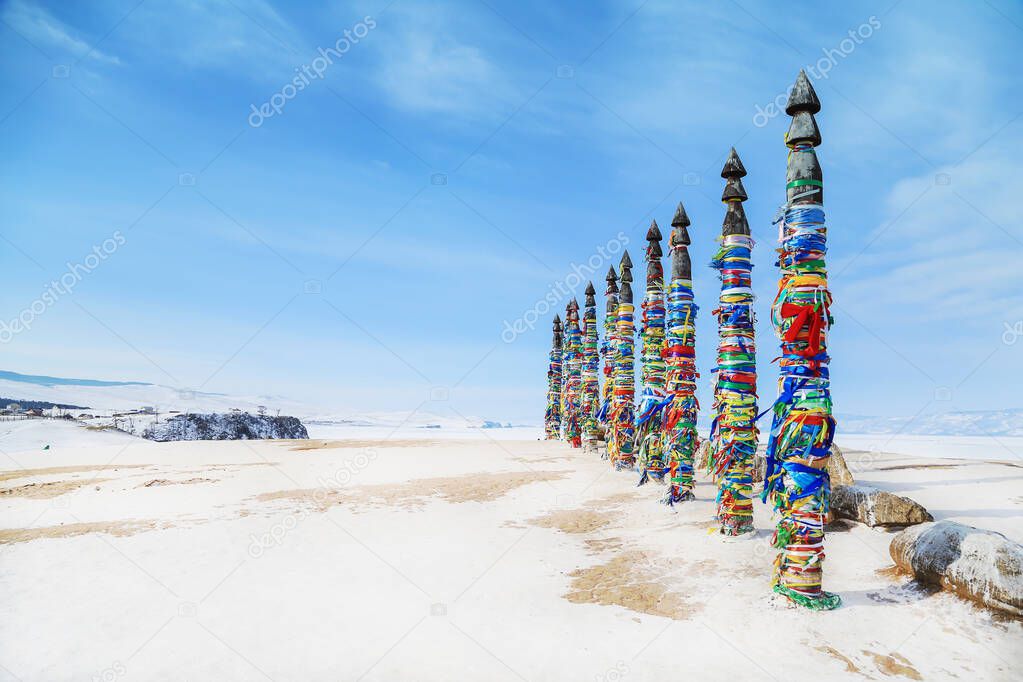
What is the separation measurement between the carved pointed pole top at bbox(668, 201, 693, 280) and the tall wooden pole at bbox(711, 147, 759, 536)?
246cm

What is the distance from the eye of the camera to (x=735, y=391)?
907 centimetres

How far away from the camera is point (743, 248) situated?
9.40 metres

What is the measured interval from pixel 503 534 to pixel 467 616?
363cm

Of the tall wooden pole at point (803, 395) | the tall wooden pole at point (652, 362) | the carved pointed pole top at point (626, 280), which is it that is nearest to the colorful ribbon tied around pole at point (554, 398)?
the carved pointed pole top at point (626, 280)

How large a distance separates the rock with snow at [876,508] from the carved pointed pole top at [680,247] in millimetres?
5614

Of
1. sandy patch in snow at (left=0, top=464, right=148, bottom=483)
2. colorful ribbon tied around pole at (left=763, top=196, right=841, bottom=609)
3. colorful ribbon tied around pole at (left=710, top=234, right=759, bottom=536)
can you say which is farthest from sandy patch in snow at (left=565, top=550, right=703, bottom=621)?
sandy patch in snow at (left=0, top=464, right=148, bottom=483)

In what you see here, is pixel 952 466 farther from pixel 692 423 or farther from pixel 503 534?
pixel 503 534

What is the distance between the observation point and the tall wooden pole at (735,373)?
8.84m

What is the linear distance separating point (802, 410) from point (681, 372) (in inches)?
222

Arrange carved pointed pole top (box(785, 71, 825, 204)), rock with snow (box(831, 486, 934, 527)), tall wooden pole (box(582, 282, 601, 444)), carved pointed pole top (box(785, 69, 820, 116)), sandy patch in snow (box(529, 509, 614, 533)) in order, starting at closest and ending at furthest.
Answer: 1. carved pointed pole top (box(785, 71, 825, 204))
2. carved pointed pole top (box(785, 69, 820, 116))
3. rock with snow (box(831, 486, 934, 527))
4. sandy patch in snow (box(529, 509, 614, 533))
5. tall wooden pole (box(582, 282, 601, 444))

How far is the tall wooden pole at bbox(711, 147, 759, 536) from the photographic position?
29.0ft

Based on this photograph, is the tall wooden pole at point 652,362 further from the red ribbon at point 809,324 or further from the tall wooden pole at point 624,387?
the red ribbon at point 809,324

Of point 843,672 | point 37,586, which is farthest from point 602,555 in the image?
point 37,586

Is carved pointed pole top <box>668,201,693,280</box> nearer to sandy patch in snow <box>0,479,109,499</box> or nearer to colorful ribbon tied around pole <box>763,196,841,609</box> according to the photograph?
colorful ribbon tied around pole <box>763,196,841,609</box>
